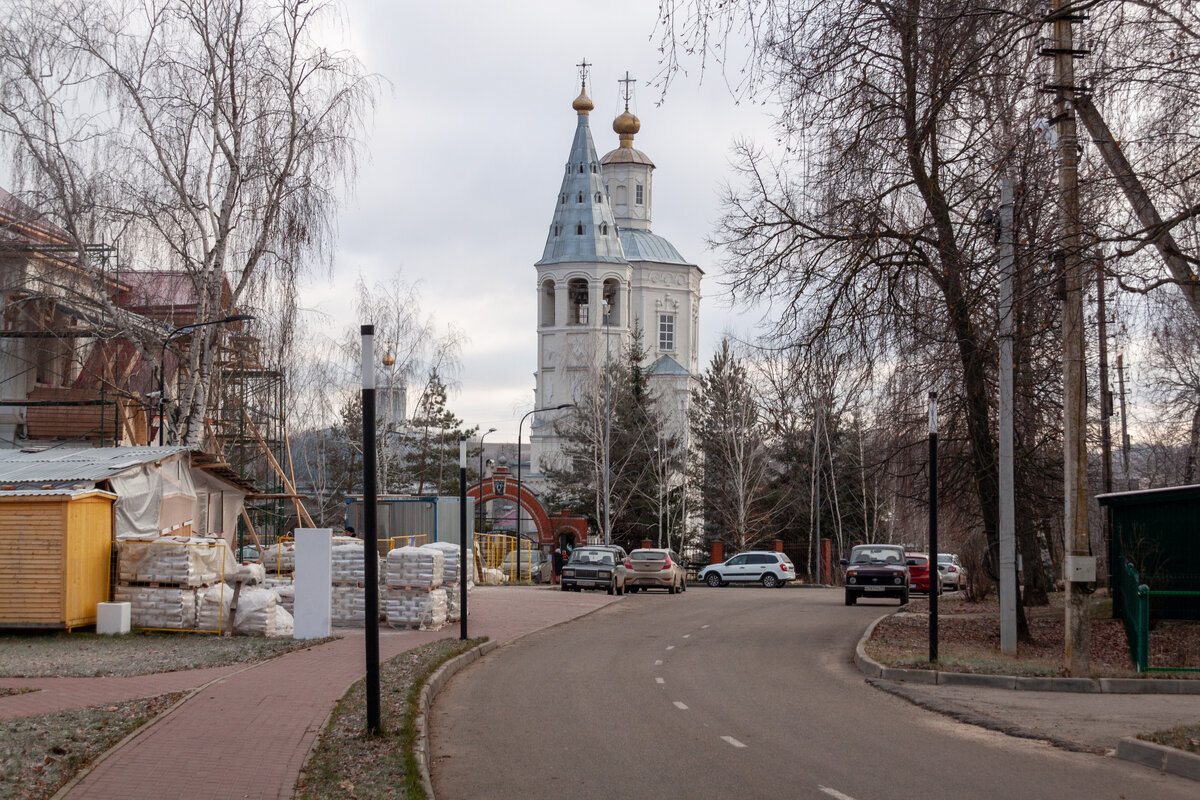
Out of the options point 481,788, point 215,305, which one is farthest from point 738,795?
point 215,305

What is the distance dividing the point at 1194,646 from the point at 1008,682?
14.4 ft

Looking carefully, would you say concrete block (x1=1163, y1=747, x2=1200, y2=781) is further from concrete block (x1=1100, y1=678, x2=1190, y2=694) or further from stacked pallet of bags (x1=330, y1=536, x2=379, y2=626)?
stacked pallet of bags (x1=330, y1=536, x2=379, y2=626)

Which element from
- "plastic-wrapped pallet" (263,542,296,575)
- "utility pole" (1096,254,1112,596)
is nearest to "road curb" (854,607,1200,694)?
"utility pole" (1096,254,1112,596)

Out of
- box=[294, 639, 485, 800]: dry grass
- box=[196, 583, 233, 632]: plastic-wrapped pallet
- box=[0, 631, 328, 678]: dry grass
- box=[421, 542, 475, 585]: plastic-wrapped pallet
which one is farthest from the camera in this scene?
box=[421, 542, 475, 585]: plastic-wrapped pallet

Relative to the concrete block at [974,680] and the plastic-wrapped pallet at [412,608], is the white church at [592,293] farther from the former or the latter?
the concrete block at [974,680]

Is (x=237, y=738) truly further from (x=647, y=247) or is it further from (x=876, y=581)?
(x=647, y=247)

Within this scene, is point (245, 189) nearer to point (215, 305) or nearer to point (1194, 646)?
point (215, 305)

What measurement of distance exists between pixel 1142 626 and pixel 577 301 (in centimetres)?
7172

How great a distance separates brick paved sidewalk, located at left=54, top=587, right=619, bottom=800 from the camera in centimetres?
862

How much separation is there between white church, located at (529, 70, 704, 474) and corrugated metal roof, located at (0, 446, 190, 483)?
5239 cm

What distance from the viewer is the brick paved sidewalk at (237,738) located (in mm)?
8617

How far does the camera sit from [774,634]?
24266 millimetres

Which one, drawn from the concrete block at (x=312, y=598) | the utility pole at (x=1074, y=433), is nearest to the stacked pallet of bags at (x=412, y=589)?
the concrete block at (x=312, y=598)

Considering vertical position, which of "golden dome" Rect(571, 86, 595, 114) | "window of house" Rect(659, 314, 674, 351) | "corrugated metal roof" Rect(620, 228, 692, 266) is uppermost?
"golden dome" Rect(571, 86, 595, 114)
